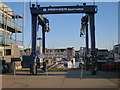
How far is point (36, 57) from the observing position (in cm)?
2106

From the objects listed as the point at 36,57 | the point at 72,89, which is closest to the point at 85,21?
the point at 36,57

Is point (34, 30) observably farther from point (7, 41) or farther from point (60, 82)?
point (7, 41)

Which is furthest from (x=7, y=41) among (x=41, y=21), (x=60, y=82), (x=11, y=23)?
(x=60, y=82)

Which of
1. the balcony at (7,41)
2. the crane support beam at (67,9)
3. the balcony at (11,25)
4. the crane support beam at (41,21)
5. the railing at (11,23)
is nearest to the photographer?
the crane support beam at (67,9)

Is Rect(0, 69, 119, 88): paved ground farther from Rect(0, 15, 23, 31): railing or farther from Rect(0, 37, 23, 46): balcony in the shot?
Rect(0, 15, 23, 31): railing

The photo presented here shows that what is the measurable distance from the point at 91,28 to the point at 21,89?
1155 cm

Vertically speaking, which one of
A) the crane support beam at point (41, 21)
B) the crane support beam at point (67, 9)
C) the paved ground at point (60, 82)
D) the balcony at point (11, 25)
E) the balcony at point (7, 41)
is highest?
the balcony at point (11, 25)

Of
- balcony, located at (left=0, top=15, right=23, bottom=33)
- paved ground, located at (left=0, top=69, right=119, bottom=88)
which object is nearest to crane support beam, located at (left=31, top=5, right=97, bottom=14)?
paved ground, located at (left=0, top=69, right=119, bottom=88)

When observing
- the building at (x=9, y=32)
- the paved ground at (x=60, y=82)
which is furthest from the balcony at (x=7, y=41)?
the paved ground at (x=60, y=82)

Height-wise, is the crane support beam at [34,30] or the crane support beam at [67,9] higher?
the crane support beam at [67,9]

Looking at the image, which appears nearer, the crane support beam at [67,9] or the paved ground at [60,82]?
the paved ground at [60,82]

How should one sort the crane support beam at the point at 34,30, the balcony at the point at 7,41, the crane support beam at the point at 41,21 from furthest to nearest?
the balcony at the point at 7,41
the crane support beam at the point at 41,21
the crane support beam at the point at 34,30

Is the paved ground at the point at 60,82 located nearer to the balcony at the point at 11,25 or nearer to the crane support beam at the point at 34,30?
the crane support beam at the point at 34,30

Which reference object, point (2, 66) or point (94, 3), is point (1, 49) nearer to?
point (2, 66)
